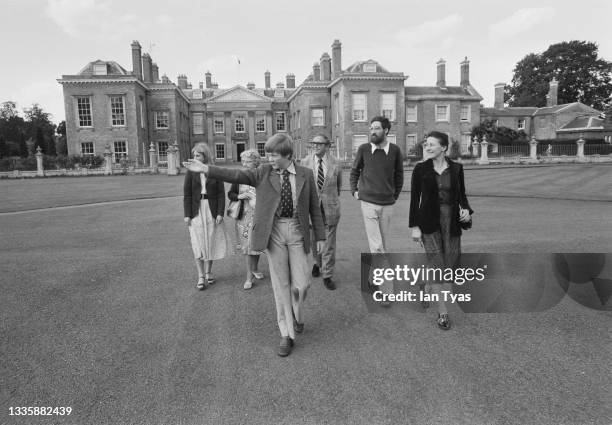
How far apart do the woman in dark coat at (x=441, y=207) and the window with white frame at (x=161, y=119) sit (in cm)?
4728

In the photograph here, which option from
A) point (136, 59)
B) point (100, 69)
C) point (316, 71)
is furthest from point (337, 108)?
point (100, 69)

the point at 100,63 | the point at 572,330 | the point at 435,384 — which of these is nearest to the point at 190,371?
the point at 435,384

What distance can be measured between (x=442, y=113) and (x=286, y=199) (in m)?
45.6

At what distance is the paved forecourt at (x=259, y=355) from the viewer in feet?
10.0

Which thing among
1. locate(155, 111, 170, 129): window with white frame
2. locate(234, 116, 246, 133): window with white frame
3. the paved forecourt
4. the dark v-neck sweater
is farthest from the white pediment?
the dark v-neck sweater

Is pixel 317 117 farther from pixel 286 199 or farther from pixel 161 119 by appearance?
pixel 286 199

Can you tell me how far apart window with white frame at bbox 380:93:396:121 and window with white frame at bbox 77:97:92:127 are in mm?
28055

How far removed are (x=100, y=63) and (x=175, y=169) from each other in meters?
15.8

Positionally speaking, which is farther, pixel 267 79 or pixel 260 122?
pixel 267 79

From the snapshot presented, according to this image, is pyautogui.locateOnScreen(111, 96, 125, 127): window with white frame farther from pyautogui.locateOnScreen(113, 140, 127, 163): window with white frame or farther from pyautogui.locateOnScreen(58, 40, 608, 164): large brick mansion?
pyautogui.locateOnScreen(113, 140, 127, 163): window with white frame

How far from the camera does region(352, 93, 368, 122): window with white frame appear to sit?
4331 cm

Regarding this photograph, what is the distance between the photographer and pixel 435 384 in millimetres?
3336

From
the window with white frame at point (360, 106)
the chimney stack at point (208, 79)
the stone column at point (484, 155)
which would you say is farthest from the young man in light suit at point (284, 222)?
the chimney stack at point (208, 79)

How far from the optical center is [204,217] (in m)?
6.04
